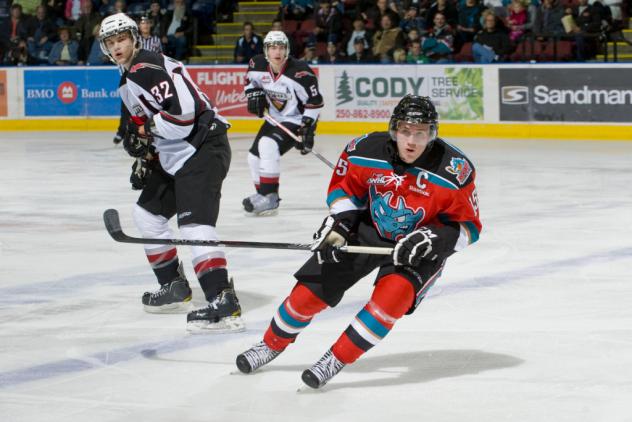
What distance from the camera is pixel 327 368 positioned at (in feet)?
12.4

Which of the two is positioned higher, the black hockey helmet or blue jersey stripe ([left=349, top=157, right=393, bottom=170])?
the black hockey helmet

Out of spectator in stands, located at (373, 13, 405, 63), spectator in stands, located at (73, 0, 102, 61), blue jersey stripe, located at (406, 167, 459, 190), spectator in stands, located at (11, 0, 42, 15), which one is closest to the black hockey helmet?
blue jersey stripe, located at (406, 167, 459, 190)

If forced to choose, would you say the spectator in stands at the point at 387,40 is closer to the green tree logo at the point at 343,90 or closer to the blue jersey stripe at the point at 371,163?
the green tree logo at the point at 343,90

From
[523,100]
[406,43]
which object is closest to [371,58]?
[406,43]

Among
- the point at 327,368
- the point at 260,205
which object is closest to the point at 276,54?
the point at 260,205

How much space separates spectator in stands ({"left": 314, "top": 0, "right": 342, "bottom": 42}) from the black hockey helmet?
38.1 ft

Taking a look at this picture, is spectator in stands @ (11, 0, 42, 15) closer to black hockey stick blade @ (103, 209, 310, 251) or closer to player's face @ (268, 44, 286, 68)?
player's face @ (268, 44, 286, 68)

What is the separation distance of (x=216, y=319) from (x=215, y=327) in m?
0.03

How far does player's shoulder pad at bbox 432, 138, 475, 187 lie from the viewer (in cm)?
377

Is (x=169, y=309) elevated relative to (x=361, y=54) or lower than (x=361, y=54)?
lower

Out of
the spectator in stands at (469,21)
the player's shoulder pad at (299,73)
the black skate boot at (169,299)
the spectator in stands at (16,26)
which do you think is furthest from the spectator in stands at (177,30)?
the black skate boot at (169,299)

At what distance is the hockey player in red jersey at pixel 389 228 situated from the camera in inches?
146

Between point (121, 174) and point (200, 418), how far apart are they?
24.6ft

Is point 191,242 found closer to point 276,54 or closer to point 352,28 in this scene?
point 276,54
